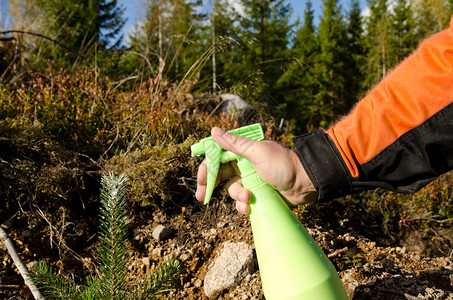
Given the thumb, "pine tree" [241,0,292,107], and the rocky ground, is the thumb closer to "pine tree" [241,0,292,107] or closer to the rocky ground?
the rocky ground

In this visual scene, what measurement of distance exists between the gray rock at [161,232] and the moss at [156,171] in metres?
0.19

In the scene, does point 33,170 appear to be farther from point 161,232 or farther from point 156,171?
point 161,232

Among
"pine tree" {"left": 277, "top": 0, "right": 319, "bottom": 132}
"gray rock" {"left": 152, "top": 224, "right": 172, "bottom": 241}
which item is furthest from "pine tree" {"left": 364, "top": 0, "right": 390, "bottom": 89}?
"gray rock" {"left": 152, "top": 224, "right": 172, "bottom": 241}

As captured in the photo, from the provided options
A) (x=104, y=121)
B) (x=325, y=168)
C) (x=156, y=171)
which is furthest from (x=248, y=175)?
(x=104, y=121)

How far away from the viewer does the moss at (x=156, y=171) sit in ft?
6.81

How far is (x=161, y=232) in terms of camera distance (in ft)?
6.34

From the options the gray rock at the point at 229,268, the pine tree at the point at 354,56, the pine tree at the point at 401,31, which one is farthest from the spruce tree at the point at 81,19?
the pine tree at the point at 401,31

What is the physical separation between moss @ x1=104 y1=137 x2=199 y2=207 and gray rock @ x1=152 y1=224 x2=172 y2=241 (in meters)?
0.19

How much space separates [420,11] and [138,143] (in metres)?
21.8

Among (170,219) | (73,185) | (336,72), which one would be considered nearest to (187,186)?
(170,219)

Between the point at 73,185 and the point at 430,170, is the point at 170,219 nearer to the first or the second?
the point at 73,185

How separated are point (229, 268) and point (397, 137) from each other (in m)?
1.02

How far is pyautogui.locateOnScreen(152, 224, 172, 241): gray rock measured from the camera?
1.93 meters

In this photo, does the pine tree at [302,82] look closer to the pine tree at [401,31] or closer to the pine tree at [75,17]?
the pine tree at [401,31]
